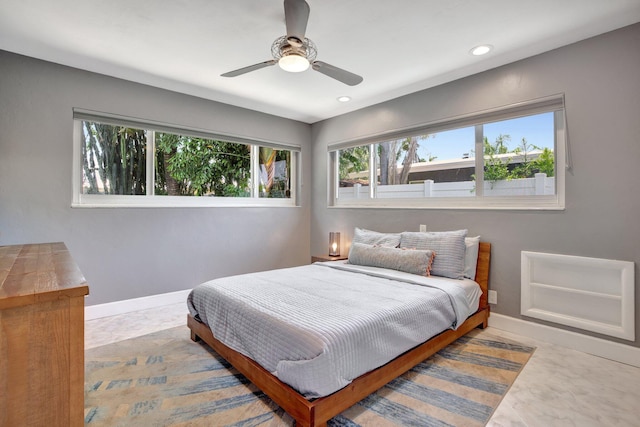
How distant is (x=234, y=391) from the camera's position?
191cm

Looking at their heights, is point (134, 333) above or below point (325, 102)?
below

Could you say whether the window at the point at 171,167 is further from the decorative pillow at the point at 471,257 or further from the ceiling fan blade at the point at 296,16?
the decorative pillow at the point at 471,257

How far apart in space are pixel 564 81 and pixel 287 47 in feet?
7.38

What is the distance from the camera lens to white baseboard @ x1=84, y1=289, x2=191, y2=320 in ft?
10.1

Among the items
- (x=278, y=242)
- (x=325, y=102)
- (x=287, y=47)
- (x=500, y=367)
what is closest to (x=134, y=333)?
(x=278, y=242)

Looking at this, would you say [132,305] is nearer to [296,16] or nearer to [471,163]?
[296,16]

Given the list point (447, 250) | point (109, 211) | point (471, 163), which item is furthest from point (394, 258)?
point (109, 211)

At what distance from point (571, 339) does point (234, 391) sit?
2598 millimetres

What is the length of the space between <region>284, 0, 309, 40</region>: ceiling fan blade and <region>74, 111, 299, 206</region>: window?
215 cm

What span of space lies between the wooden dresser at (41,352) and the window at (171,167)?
8.91 ft

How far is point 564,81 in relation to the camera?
2568 mm

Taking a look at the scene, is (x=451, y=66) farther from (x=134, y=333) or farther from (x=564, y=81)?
(x=134, y=333)

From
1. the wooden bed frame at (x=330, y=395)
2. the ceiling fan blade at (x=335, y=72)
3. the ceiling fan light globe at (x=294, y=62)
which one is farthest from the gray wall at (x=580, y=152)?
the ceiling fan light globe at (x=294, y=62)

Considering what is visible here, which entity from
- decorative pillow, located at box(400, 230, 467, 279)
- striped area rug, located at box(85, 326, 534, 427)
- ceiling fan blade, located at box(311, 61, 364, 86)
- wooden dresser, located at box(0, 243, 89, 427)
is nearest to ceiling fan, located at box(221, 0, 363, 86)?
ceiling fan blade, located at box(311, 61, 364, 86)
